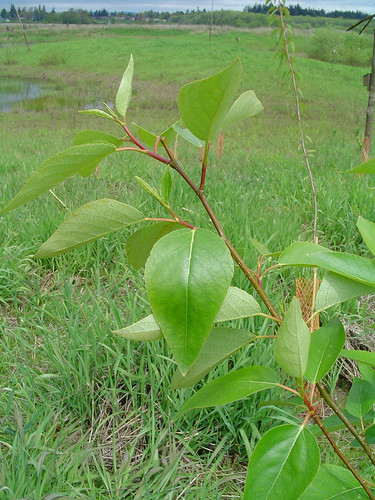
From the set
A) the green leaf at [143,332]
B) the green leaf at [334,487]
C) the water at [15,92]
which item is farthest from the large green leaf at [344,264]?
the water at [15,92]

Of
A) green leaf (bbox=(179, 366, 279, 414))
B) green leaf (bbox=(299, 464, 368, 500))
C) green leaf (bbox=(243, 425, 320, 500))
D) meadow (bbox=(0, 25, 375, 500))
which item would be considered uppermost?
green leaf (bbox=(179, 366, 279, 414))

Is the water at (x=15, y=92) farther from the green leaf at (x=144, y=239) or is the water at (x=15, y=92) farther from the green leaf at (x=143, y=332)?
the green leaf at (x=143, y=332)

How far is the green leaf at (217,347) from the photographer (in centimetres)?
50

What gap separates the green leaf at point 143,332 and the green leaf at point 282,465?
0.51ft

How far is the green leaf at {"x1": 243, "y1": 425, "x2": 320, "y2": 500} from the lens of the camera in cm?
43

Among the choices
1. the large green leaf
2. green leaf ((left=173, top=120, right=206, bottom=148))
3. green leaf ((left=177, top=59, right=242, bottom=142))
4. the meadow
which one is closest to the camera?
green leaf ((left=177, top=59, right=242, bottom=142))

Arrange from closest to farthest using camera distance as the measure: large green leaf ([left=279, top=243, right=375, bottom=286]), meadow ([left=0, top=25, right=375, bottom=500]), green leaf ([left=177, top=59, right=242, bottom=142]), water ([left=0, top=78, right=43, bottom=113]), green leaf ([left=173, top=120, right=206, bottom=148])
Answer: green leaf ([left=177, top=59, right=242, bottom=142])
large green leaf ([left=279, top=243, right=375, bottom=286])
green leaf ([left=173, top=120, right=206, bottom=148])
meadow ([left=0, top=25, right=375, bottom=500])
water ([left=0, top=78, right=43, bottom=113])

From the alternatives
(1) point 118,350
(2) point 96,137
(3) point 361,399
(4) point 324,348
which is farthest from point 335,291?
(1) point 118,350

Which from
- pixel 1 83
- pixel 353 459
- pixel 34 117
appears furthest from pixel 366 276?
pixel 1 83

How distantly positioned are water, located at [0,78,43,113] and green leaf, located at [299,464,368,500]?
52.8 ft

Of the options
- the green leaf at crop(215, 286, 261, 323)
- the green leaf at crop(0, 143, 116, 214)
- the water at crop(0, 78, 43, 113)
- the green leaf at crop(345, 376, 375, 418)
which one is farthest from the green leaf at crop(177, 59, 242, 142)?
the water at crop(0, 78, 43, 113)

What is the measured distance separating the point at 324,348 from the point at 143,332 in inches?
8.8

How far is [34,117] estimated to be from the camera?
1267cm

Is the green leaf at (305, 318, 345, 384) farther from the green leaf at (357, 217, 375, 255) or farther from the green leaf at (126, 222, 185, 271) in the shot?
the green leaf at (126, 222, 185, 271)
